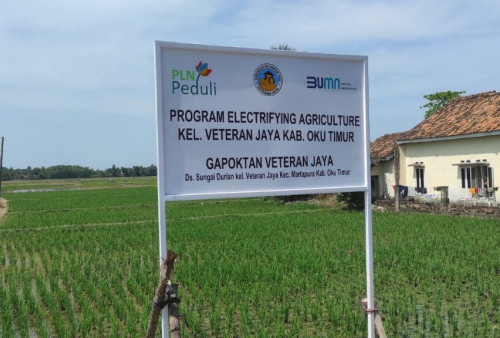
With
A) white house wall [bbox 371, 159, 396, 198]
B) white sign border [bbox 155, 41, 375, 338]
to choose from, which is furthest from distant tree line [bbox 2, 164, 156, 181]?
white sign border [bbox 155, 41, 375, 338]

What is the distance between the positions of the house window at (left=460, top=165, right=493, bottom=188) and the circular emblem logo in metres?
16.5

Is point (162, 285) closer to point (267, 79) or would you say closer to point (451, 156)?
point (267, 79)

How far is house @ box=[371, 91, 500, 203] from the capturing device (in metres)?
18.7

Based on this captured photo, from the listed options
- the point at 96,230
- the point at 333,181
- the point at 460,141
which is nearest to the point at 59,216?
the point at 96,230

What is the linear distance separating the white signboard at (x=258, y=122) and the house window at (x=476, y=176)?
1594 centimetres

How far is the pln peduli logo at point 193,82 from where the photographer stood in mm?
3645

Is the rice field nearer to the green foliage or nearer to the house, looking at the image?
the house

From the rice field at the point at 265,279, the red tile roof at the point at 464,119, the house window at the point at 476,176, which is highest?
the red tile roof at the point at 464,119

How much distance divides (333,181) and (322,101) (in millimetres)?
638

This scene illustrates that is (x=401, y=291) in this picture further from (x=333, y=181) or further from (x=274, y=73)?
(x=274, y=73)

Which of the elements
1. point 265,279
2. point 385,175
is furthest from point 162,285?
point 385,175

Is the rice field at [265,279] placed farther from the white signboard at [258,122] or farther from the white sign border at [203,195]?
the white signboard at [258,122]

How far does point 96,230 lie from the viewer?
17484 millimetres

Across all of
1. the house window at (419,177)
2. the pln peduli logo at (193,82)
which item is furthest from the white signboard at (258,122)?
the house window at (419,177)
